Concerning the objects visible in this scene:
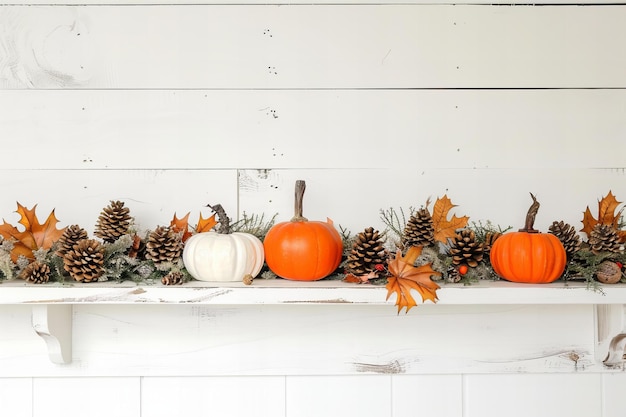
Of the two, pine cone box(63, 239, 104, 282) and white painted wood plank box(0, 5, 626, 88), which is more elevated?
white painted wood plank box(0, 5, 626, 88)

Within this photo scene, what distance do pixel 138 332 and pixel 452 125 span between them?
0.69m

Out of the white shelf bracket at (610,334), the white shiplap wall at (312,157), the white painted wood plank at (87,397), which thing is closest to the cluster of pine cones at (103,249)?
the white shiplap wall at (312,157)

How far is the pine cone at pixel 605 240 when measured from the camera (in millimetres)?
931

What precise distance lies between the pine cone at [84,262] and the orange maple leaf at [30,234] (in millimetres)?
95

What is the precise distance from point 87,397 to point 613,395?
97 centimetres

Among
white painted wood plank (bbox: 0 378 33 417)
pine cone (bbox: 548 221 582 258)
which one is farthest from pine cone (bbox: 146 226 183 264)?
pine cone (bbox: 548 221 582 258)

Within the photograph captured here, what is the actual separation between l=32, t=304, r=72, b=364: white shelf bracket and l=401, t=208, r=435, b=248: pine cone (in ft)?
1.94

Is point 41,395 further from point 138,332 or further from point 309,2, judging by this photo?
point 309,2

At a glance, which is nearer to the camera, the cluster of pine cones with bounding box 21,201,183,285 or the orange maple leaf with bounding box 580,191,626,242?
the cluster of pine cones with bounding box 21,201,183,285

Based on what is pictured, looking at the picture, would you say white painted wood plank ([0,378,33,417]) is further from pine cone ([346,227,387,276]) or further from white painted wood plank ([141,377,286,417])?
pine cone ([346,227,387,276])

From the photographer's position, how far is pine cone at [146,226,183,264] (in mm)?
932

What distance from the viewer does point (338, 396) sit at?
1.10 metres

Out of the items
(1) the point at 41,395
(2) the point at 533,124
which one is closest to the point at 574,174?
(2) the point at 533,124

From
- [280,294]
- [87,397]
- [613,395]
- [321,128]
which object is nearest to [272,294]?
[280,294]
